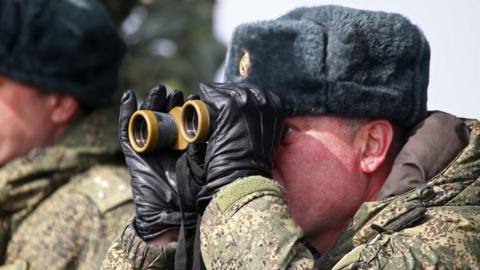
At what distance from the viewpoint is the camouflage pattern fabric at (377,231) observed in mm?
3049

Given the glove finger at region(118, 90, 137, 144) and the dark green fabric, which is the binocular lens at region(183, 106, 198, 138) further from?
the dark green fabric

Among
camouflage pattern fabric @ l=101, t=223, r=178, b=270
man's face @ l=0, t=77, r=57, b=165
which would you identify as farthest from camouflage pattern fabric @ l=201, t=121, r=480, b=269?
man's face @ l=0, t=77, r=57, b=165

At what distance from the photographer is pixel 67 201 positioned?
4.86m

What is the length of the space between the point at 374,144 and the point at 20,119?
2073mm

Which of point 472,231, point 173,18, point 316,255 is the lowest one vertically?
point 173,18

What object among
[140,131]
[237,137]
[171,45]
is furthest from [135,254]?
[171,45]

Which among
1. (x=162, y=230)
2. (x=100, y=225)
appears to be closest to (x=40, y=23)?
(x=100, y=225)

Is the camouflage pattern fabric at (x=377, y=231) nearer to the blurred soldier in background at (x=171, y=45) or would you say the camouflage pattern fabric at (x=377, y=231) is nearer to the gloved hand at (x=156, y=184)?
the gloved hand at (x=156, y=184)

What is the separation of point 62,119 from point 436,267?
251 cm

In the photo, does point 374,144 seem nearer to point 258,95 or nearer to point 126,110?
point 258,95

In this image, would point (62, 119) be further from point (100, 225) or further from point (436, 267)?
point (436, 267)

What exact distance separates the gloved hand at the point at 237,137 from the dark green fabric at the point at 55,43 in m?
1.90

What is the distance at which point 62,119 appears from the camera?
5.20 meters

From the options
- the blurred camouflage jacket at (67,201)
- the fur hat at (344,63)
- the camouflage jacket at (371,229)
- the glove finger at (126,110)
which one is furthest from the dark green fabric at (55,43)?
the camouflage jacket at (371,229)
